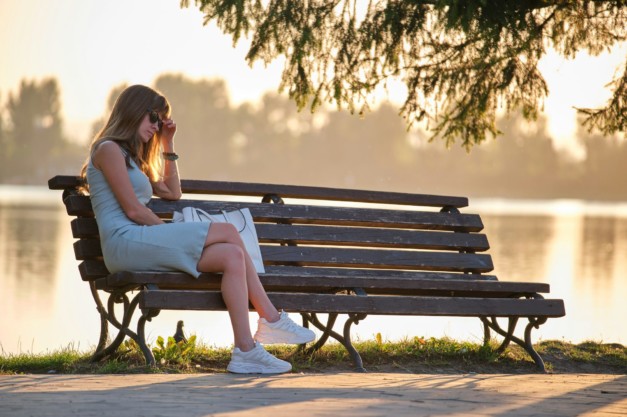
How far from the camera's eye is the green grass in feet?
19.1

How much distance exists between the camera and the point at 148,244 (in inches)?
214

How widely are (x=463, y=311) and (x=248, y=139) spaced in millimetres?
115298

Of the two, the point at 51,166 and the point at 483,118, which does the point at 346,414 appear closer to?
the point at 483,118

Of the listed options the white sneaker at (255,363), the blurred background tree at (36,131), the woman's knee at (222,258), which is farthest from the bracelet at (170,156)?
the blurred background tree at (36,131)

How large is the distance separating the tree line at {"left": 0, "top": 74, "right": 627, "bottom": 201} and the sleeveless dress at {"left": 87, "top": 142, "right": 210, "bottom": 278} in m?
108

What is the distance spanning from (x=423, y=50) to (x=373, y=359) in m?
3.59

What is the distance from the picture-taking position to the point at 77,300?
15.9m

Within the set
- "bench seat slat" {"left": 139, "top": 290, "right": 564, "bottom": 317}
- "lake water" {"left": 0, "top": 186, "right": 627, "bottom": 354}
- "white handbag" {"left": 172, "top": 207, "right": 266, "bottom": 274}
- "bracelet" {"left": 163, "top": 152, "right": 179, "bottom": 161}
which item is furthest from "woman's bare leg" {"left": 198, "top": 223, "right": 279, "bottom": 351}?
"lake water" {"left": 0, "top": 186, "right": 627, "bottom": 354}

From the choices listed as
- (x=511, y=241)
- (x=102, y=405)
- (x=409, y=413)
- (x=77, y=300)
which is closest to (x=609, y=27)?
(x=409, y=413)

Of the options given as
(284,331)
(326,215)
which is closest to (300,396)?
(284,331)

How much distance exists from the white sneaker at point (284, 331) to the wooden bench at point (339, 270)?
0.18 metres

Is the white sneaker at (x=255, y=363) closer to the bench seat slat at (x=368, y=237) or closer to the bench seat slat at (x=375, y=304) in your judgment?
the bench seat slat at (x=375, y=304)

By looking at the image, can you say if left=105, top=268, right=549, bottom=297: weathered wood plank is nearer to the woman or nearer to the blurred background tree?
the woman

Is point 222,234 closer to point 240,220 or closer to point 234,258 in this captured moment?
point 234,258
